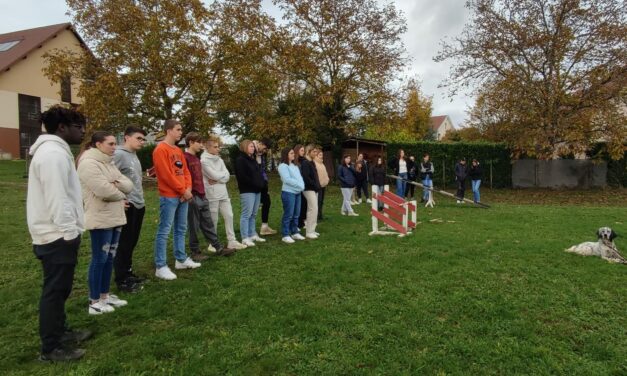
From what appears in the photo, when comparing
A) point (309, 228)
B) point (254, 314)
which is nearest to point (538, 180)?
point (309, 228)

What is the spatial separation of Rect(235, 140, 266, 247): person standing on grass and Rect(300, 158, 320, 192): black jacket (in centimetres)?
117

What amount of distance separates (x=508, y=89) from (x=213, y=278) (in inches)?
731

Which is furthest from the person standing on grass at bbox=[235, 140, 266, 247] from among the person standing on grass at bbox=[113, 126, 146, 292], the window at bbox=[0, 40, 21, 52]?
the window at bbox=[0, 40, 21, 52]

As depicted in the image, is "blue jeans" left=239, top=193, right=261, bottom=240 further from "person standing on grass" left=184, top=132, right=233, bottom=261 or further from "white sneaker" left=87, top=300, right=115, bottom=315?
"white sneaker" left=87, top=300, right=115, bottom=315

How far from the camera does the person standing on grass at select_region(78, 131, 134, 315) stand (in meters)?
4.27

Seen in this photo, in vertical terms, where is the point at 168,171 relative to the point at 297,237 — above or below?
above

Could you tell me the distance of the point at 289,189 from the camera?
7840mm

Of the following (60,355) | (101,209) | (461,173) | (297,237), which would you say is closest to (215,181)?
(297,237)

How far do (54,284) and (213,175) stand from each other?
11.9 feet

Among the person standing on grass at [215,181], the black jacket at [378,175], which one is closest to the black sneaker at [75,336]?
the person standing on grass at [215,181]

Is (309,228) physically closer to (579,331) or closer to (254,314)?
(254,314)

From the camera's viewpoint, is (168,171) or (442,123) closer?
(168,171)

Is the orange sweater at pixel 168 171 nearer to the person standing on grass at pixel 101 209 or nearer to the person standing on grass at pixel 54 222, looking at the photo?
the person standing on grass at pixel 101 209

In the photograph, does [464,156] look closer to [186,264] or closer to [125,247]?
[186,264]
